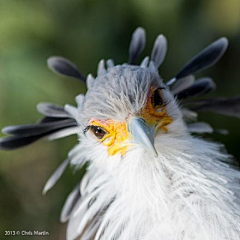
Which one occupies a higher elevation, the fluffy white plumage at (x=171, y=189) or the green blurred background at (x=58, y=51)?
the green blurred background at (x=58, y=51)

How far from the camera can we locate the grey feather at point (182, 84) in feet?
4.09

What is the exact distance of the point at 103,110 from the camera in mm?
1039

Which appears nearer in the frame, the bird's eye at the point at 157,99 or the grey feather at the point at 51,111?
the bird's eye at the point at 157,99

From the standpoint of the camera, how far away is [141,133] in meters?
0.95

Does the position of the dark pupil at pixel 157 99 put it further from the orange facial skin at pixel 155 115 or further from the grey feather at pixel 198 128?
the grey feather at pixel 198 128

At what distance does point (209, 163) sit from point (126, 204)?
21 cm

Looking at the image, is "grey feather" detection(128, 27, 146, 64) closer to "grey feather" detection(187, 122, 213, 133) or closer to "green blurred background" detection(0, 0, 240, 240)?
"grey feather" detection(187, 122, 213, 133)

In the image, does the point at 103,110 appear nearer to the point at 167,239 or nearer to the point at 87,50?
the point at 167,239

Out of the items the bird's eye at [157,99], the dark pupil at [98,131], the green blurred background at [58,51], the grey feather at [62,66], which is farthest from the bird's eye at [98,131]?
the green blurred background at [58,51]

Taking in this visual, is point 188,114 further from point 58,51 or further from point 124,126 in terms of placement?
point 58,51

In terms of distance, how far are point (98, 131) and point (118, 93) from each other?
96 millimetres

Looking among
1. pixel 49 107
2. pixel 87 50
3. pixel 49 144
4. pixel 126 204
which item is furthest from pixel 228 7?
pixel 126 204

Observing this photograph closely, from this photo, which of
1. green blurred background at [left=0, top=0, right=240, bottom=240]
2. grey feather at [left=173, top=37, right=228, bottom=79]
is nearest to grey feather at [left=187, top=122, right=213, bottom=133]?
grey feather at [left=173, top=37, right=228, bottom=79]

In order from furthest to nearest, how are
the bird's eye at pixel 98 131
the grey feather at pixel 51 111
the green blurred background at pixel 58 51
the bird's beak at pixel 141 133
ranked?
the green blurred background at pixel 58 51 → the grey feather at pixel 51 111 → the bird's eye at pixel 98 131 → the bird's beak at pixel 141 133
